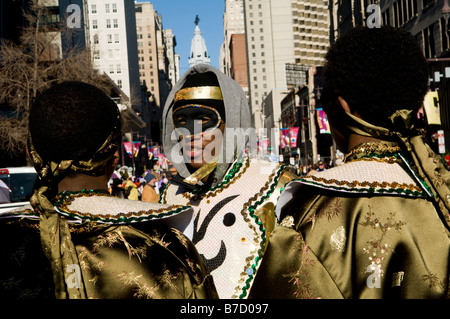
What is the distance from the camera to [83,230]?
2.01 meters

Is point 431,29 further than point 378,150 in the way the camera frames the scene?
Yes

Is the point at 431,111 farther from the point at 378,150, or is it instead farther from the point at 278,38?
the point at 278,38

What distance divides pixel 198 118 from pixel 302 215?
171cm

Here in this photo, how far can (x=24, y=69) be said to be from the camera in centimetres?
2366

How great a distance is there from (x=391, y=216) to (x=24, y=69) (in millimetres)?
24240

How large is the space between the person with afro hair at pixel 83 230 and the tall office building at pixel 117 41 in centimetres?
9431

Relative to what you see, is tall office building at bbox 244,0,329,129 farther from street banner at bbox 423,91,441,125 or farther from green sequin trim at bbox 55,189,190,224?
green sequin trim at bbox 55,189,190,224

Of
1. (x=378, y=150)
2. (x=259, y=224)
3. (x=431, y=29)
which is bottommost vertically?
(x=259, y=224)

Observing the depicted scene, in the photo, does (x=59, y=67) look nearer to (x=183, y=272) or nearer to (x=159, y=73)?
(x=183, y=272)

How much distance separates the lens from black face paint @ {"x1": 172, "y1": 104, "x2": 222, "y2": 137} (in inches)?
141

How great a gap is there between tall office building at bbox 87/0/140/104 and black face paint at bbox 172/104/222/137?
9286cm

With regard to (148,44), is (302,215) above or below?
below

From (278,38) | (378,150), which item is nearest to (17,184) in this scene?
(378,150)

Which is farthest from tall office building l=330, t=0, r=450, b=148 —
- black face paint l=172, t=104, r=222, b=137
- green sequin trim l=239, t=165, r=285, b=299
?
green sequin trim l=239, t=165, r=285, b=299
